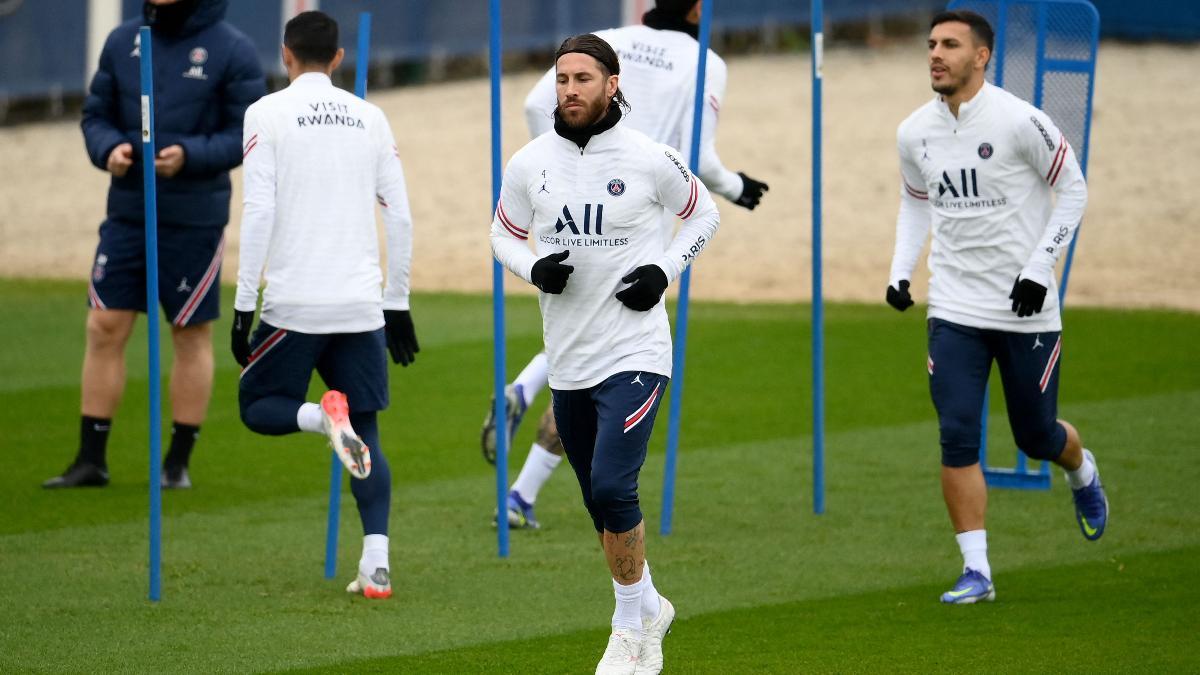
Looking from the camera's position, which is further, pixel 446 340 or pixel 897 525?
pixel 446 340

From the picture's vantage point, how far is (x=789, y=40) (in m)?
31.5

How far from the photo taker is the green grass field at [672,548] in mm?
6566

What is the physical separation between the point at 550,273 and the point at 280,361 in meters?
1.55

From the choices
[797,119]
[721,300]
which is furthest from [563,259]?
[797,119]

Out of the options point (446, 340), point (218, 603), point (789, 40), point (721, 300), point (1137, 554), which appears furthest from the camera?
point (789, 40)

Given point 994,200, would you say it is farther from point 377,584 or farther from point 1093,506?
point 377,584

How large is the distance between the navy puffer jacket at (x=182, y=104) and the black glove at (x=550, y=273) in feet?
10.6

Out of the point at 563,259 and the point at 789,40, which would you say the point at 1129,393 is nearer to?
the point at 563,259

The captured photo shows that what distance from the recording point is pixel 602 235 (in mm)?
6156

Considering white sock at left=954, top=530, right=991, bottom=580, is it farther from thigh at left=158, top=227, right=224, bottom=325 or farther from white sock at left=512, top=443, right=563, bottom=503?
thigh at left=158, top=227, right=224, bottom=325

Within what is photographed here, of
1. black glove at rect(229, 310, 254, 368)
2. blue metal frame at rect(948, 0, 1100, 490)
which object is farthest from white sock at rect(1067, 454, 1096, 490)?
black glove at rect(229, 310, 254, 368)

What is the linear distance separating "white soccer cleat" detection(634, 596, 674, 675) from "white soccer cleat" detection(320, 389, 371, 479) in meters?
1.20

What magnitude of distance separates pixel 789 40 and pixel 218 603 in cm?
2546

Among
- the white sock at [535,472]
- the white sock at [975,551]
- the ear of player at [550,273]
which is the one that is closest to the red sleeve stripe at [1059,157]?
the white sock at [975,551]
